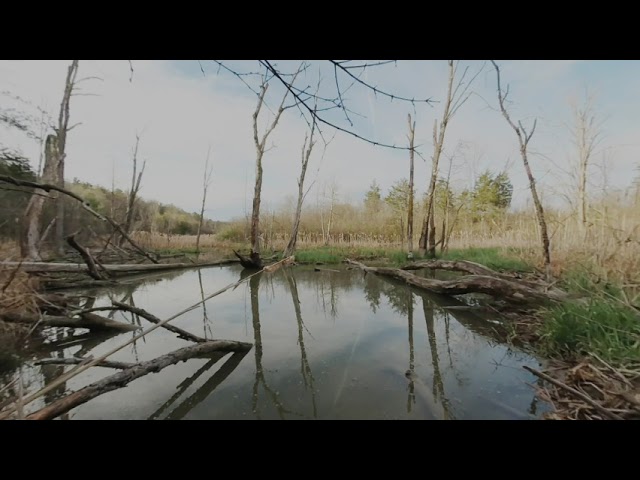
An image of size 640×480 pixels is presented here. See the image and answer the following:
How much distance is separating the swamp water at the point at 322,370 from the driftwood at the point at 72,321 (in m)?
0.14

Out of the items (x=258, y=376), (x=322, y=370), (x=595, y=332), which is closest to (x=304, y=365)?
(x=322, y=370)

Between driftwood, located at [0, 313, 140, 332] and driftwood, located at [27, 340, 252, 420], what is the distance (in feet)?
4.85

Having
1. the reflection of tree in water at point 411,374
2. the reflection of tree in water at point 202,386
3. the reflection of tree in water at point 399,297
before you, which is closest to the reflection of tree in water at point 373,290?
the reflection of tree in water at point 399,297

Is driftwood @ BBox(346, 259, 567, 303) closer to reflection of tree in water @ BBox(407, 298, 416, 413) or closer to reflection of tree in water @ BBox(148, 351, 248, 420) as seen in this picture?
reflection of tree in water @ BBox(407, 298, 416, 413)

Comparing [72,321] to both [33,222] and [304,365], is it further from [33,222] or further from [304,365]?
[33,222]

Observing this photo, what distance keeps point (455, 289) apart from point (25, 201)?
38.8 feet

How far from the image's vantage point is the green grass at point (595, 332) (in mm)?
1854

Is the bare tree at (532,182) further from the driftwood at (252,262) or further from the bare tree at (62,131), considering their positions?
the bare tree at (62,131)

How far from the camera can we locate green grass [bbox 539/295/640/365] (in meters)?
1.85

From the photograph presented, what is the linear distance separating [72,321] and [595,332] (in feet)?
16.2

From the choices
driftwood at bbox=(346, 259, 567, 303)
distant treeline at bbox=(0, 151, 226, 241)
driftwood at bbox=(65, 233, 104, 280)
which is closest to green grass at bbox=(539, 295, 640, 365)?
driftwood at bbox=(346, 259, 567, 303)

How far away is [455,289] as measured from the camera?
4383 mm
